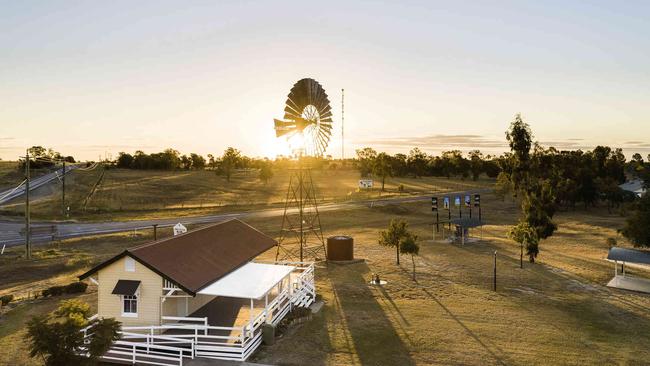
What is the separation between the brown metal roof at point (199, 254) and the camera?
71.9 ft

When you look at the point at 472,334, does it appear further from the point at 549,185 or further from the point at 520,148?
the point at 520,148

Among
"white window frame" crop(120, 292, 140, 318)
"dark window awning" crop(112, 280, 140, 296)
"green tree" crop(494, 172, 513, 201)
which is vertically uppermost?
"green tree" crop(494, 172, 513, 201)

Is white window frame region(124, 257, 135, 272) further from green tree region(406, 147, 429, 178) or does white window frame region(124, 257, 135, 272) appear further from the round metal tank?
green tree region(406, 147, 429, 178)

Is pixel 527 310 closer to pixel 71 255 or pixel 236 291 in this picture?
pixel 236 291

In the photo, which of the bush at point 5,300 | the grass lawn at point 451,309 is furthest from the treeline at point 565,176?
the bush at point 5,300

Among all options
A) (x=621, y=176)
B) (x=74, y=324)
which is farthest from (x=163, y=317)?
(x=621, y=176)

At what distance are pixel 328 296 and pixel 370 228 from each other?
3131 cm

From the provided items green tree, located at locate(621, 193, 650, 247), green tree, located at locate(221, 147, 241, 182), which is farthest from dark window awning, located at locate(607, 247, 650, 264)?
green tree, located at locate(221, 147, 241, 182)

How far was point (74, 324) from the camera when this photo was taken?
15875mm

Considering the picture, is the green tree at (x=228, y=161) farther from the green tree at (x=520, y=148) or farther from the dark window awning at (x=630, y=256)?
the dark window awning at (x=630, y=256)

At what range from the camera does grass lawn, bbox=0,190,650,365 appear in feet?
69.1

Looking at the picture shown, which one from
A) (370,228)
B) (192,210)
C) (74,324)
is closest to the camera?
(74,324)

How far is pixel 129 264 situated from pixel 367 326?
41.4 ft

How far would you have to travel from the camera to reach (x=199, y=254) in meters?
25.5
